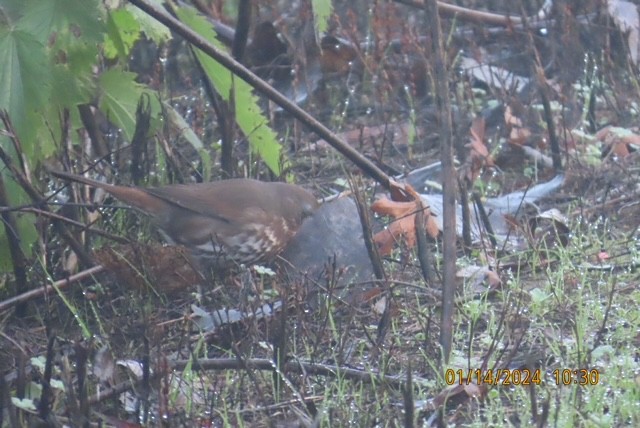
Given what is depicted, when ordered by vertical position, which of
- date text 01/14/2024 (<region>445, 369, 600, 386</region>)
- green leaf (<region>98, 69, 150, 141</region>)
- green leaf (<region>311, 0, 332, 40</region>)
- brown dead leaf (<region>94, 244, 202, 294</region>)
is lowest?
date text 01/14/2024 (<region>445, 369, 600, 386</region>)

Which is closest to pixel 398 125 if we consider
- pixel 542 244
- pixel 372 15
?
pixel 372 15

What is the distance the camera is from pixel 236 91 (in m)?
4.38

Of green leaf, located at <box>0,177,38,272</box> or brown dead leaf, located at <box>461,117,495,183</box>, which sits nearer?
green leaf, located at <box>0,177,38,272</box>

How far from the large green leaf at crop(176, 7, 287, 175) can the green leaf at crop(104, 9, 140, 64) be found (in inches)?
8.1

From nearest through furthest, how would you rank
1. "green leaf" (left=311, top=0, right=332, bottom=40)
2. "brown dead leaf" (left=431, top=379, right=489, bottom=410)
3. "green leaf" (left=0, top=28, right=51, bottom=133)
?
"brown dead leaf" (left=431, top=379, right=489, bottom=410) < "green leaf" (left=0, top=28, right=51, bottom=133) < "green leaf" (left=311, top=0, right=332, bottom=40)

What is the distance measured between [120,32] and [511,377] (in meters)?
2.08

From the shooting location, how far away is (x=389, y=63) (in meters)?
6.46

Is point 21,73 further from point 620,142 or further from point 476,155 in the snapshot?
point 620,142

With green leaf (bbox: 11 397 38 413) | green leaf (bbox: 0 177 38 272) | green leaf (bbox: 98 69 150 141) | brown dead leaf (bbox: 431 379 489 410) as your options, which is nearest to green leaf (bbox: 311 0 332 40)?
green leaf (bbox: 98 69 150 141)

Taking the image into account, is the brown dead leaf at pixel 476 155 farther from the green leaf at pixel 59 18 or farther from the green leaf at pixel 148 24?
the green leaf at pixel 59 18

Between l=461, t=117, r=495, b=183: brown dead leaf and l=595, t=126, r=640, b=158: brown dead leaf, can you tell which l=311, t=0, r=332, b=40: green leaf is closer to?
l=461, t=117, r=495, b=183: brown dead leaf

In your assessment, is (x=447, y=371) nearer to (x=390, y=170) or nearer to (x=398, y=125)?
(x=390, y=170)

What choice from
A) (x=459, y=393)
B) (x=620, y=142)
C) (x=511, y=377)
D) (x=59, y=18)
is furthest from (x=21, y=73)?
(x=620, y=142)

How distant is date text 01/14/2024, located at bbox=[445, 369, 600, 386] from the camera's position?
120 inches
